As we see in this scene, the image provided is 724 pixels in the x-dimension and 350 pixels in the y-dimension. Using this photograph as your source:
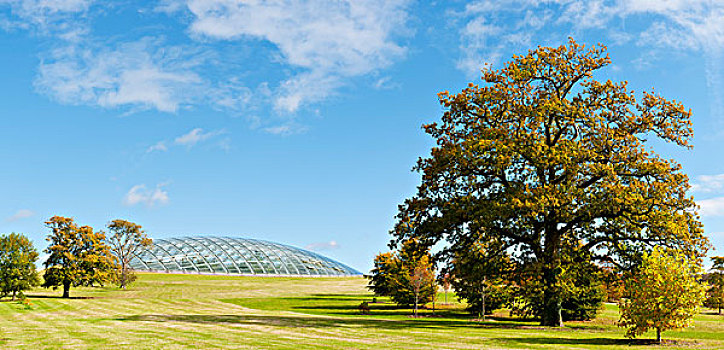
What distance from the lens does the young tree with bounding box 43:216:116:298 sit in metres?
56.3

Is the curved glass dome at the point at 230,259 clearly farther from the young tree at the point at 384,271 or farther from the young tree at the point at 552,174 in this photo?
the young tree at the point at 552,174

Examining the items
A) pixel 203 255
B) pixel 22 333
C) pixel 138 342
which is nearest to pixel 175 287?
pixel 203 255

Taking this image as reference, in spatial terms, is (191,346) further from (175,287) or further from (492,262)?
(175,287)

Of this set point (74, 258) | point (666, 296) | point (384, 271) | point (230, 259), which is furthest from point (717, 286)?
point (230, 259)

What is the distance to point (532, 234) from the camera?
3020cm

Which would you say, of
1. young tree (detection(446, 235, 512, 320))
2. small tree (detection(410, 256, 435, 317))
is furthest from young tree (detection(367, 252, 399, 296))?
young tree (detection(446, 235, 512, 320))

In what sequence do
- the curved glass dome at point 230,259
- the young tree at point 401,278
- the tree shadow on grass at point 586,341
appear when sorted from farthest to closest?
1. the curved glass dome at point 230,259
2. the young tree at point 401,278
3. the tree shadow on grass at point 586,341

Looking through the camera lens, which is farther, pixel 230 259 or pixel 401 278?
pixel 230 259

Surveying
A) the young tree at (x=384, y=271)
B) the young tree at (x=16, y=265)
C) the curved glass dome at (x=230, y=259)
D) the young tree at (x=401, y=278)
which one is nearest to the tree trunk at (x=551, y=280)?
the young tree at (x=401, y=278)

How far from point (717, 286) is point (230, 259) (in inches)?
3096

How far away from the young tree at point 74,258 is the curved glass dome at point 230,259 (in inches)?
1447

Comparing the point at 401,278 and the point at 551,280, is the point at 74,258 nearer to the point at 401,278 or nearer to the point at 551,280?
the point at 401,278

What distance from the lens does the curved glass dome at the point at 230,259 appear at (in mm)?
99625

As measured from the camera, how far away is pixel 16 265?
170 feet
